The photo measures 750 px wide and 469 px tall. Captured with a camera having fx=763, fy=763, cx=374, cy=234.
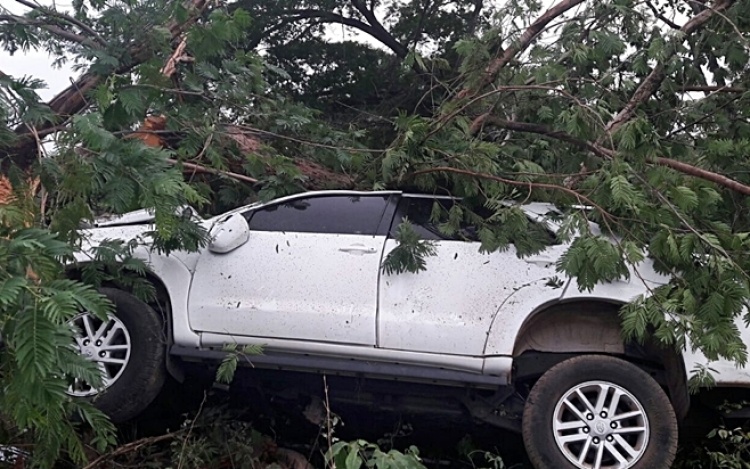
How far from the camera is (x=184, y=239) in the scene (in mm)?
4117

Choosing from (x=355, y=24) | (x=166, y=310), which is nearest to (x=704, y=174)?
(x=166, y=310)

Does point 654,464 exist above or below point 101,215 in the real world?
below

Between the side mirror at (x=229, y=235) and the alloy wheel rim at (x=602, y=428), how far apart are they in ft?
6.51

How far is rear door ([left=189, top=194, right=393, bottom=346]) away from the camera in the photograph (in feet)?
13.8

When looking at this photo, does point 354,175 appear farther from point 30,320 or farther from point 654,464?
point 30,320

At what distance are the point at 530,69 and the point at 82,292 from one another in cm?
331

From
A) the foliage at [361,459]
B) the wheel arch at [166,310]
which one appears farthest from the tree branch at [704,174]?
→ the wheel arch at [166,310]

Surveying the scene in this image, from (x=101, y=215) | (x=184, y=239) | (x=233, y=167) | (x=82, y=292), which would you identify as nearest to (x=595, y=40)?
(x=233, y=167)

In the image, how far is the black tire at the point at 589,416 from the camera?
153 inches

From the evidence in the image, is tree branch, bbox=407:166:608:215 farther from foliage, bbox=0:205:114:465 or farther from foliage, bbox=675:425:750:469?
foliage, bbox=0:205:114:465

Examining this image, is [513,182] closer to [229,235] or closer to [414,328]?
[414,328]

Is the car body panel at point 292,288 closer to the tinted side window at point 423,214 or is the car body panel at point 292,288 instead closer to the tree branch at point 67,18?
the tinted side window at point 423,214

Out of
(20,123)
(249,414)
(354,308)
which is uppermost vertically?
(20,123)

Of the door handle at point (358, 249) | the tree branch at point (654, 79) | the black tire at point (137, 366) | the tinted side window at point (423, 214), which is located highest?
the tree branch at point (654, 79)
